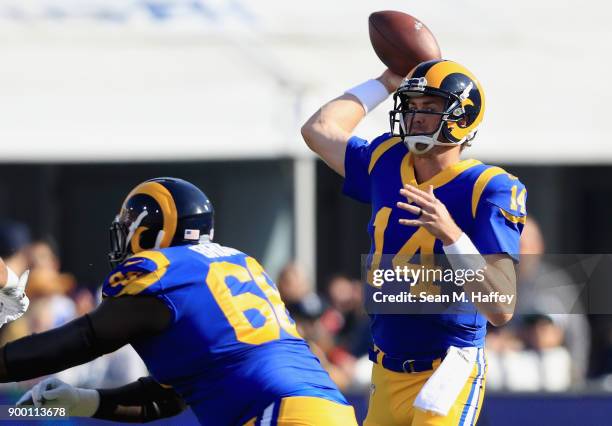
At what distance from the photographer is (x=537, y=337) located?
7023 millimetres

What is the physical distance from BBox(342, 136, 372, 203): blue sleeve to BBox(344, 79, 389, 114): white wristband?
31cm

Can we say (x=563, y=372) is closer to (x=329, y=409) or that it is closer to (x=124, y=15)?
(x=329, y=409)

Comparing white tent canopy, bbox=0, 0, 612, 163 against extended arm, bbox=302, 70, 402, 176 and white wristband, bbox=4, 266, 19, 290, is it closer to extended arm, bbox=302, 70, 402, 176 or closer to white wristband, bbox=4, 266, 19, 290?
extended arm, bbox=302, 70, 402, 176

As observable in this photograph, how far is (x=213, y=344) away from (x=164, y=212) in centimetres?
49

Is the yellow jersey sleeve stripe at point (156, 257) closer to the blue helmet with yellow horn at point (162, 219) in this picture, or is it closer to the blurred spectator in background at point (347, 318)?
the blue helmet with yellow horn at point (162, 219)

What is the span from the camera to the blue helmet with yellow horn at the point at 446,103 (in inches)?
164

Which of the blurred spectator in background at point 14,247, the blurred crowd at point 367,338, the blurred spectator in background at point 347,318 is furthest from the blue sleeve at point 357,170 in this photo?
the blurred spectator in background at point 347,318

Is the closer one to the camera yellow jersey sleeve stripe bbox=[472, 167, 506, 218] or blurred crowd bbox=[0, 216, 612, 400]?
yellow jersey sleeve stripe bbox=[472, 167, 506, 218]

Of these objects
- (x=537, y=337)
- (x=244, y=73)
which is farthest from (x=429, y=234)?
(x=244, y=73)

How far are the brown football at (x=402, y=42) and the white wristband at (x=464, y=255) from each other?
1113mm

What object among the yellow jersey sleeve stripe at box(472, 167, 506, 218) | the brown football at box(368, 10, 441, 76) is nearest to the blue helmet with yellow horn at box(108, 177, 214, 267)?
the yellow jersey sleeve stripe at box(472, 167, 506, 218)

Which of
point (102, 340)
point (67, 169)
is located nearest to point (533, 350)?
point (102, 340)

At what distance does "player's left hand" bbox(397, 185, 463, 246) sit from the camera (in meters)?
3.82

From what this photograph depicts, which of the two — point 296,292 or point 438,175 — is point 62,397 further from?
point 296,292
